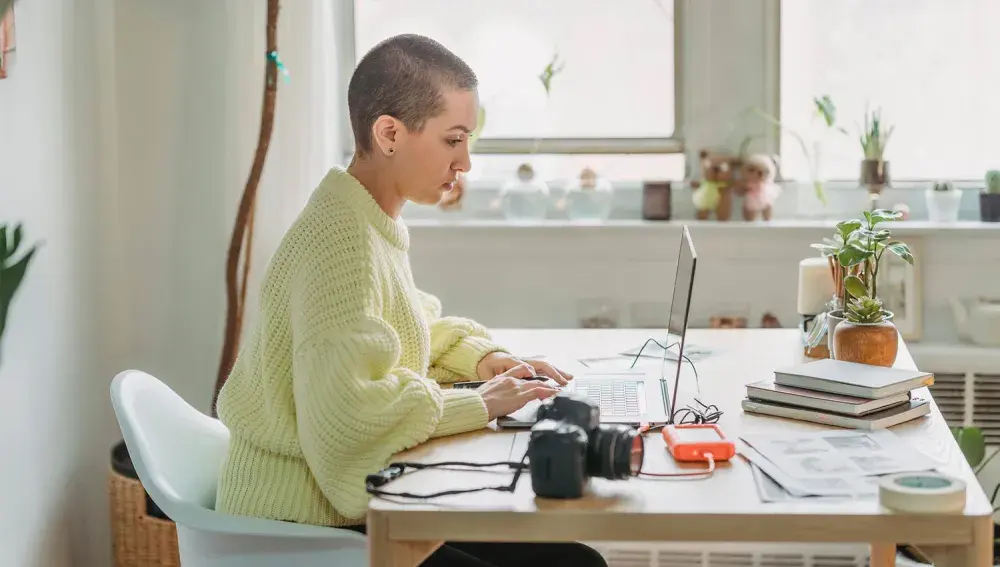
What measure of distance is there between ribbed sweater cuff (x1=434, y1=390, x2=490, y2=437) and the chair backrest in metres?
0.35

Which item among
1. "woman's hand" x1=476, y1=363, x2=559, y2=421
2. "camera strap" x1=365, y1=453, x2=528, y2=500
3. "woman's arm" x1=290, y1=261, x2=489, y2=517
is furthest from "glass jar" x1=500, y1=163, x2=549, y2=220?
"camera strap" x1=365, y1=453, x2=528, y2=500

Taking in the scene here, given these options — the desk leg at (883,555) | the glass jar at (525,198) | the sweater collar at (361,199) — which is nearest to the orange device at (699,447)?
the sweater collar at (361,199)

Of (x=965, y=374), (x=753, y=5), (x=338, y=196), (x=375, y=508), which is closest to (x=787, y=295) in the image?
(x=965, y=374)

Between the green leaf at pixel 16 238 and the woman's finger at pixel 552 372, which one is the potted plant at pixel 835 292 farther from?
the green leaf at pixel 16 238

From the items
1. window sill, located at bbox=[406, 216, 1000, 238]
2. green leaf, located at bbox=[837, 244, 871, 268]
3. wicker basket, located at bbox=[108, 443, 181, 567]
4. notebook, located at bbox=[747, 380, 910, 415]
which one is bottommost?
wicker basket, located at bbox=[108, 443, 181, 567]

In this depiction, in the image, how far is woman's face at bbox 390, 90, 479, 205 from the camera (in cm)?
173

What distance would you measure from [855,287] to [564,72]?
132 cm

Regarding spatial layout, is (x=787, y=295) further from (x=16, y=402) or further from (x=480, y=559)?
(x=16, y=402)

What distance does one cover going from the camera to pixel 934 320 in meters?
2.94

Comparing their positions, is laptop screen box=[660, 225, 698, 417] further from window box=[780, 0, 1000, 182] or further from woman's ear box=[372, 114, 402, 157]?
window box=[780, 0, 1000, 182]

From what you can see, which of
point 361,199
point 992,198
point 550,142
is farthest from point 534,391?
point 992,198

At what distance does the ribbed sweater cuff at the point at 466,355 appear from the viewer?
6.68 ft

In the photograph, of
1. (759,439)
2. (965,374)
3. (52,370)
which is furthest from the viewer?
(965,374)

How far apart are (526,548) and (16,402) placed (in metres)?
1.16
